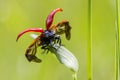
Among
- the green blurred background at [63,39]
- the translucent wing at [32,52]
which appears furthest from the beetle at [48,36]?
the green blurred background at [63,39]

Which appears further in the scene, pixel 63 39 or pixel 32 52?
pixel 63 39

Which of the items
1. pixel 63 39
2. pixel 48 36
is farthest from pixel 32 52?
pixel 63 39

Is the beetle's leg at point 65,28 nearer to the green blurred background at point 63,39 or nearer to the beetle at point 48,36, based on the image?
the beetle at point 48,36

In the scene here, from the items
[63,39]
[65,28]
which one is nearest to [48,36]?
[65,28]

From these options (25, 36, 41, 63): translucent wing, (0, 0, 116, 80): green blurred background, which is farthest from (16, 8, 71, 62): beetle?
(0, 0, 116, 80): green blurred background

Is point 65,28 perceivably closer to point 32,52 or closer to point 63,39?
point 32,52
